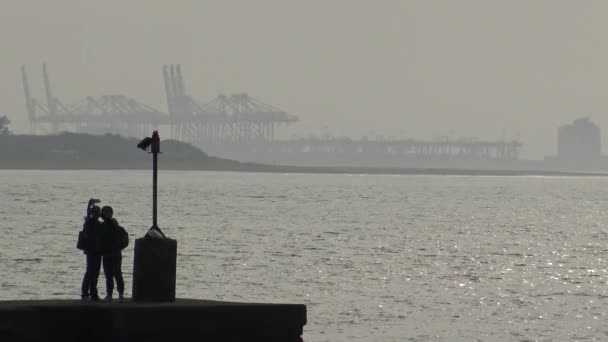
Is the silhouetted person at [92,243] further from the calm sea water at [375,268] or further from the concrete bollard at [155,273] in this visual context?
the calm sea water at [375,268]

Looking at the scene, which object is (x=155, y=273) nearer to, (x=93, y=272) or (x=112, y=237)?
(x=112, y=237)

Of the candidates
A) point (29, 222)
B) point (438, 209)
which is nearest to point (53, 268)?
point (29, 222)

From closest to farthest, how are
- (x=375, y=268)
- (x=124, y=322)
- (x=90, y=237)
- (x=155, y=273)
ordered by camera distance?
(x=124, y=322), (x=155, y=273), (x=90, y=237), (x=375, y=268)

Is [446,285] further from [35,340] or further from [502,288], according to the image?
[35,340]

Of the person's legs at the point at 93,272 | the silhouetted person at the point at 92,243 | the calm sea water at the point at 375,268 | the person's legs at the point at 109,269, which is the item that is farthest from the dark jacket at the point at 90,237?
the calm sea water at the point at 375,268

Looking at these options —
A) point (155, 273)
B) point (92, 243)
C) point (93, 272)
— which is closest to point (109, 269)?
point (93, 272)

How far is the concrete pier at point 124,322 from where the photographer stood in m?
19.5

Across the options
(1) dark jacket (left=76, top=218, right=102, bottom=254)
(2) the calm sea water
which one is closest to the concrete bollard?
(1) dark jacket (left=76, top=218, right=102, bottom=254)

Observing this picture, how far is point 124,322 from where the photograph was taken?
64.1ft

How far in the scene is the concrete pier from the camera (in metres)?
19.5

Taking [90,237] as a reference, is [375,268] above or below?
below

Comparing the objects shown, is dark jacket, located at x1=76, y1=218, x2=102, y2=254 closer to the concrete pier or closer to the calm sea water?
the concrete pier

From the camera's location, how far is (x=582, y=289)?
144 ft

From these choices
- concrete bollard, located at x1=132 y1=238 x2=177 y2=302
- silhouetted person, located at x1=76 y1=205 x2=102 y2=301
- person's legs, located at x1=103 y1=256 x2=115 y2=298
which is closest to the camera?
concrete bollard, located at x1=132 y1=238 x2=177 y2=302
